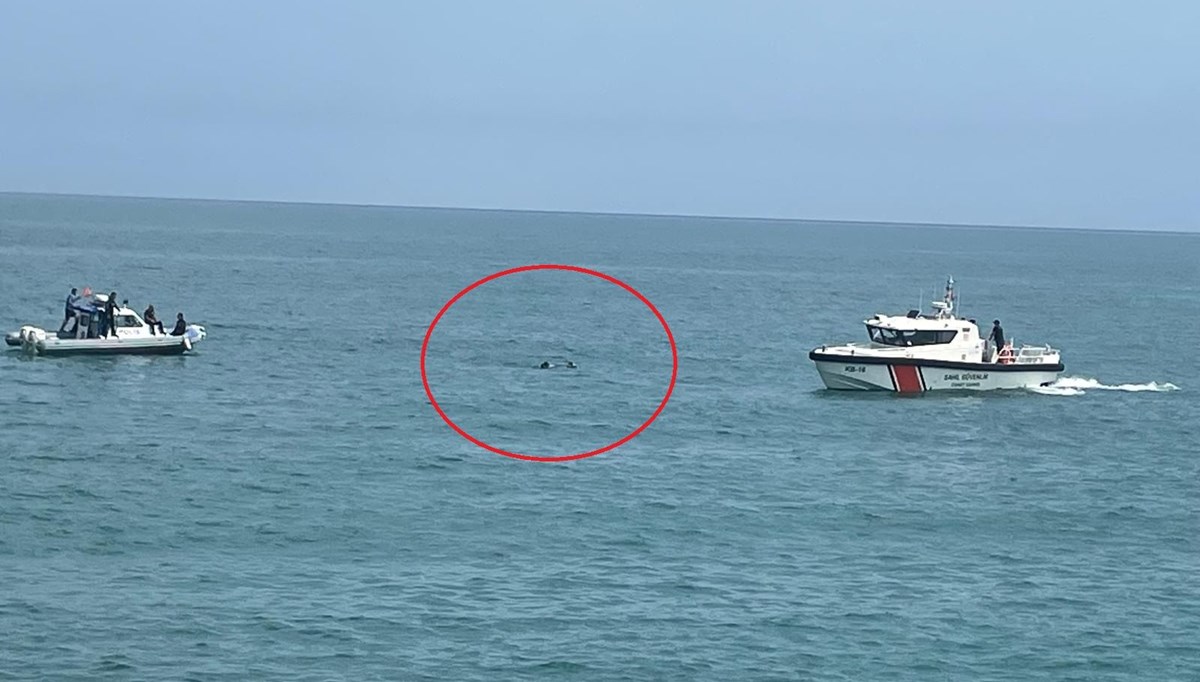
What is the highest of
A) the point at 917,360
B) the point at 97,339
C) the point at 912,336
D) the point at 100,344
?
the point at 912,336

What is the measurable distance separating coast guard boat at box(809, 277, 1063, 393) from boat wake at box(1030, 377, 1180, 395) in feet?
11.2

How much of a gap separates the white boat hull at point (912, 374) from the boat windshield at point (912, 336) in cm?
89

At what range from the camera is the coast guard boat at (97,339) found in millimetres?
81812

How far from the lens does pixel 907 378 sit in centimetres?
7544

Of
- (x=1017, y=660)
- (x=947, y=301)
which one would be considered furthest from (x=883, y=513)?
(x=947, y=301)

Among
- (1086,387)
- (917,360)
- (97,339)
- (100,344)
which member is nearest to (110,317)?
(97,339)

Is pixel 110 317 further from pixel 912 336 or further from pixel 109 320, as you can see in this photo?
pixel 912 336

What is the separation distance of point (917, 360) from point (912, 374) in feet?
2.13

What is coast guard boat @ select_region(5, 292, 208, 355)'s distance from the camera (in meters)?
81.8

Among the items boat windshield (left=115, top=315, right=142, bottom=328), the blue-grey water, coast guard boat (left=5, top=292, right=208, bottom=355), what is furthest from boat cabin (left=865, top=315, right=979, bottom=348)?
boat windshield (left=115, top=315, right=142, bottom=328)

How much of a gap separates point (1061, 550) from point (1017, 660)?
426 inches

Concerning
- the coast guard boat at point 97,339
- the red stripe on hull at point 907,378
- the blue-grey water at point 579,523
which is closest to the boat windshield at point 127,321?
the coast guard boat at point 97,339

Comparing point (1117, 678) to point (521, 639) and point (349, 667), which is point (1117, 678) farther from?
point (349, 667)

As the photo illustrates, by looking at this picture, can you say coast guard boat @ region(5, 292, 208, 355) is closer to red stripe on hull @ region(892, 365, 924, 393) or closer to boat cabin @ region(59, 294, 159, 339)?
boat cabin @ region(59, 294, 159, 339)
